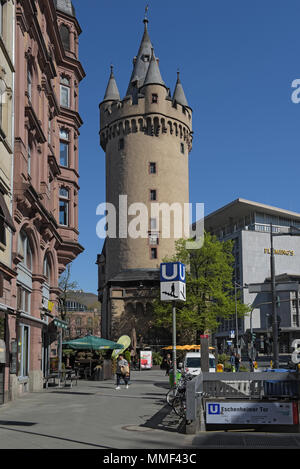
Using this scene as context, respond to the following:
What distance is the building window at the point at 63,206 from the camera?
3212 centimetres

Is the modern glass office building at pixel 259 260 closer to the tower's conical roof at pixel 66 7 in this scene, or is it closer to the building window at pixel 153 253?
the building window at pixel 153 253

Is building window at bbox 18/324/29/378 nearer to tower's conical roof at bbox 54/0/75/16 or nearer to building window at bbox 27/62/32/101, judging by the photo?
building window at bbox 27/62/32/101

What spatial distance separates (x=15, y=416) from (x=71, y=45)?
25157mm

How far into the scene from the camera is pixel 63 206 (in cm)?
3234

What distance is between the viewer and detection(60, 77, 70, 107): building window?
1319 inches

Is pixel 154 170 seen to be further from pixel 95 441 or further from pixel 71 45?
pixel 95 441

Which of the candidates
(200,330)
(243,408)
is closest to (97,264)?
(200,330)

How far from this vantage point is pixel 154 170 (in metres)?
71.1

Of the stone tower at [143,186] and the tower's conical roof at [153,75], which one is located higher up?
the tower's conical roof at [153,75]

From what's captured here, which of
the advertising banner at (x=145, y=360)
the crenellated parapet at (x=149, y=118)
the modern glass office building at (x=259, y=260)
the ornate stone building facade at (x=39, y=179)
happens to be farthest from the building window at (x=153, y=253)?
the ornate stone building facade at (x=39, y=179)

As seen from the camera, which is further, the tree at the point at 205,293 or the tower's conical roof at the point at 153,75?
the tower's conical roof at the point at 153,75

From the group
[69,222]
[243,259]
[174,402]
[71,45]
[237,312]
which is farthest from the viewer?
[243,259]

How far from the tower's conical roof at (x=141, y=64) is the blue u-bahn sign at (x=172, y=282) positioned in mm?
64001
